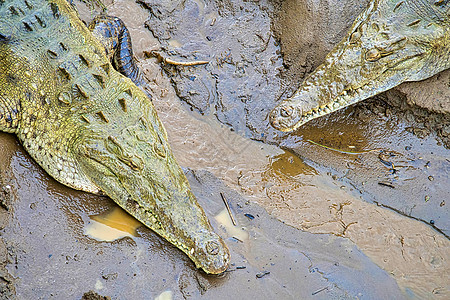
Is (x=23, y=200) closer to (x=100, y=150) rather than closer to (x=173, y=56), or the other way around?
(x=100, y=150)

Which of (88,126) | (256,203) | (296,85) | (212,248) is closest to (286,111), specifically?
(296,85)

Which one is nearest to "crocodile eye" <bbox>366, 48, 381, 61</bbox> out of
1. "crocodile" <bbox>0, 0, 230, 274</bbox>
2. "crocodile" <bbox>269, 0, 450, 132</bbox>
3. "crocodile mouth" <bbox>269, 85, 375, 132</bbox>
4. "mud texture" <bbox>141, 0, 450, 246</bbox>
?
"crocodile" <bbox>269, 0, 450, 132</bbox>

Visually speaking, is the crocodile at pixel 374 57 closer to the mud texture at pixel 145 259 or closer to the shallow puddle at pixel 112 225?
the mud texture at pixel 145 259

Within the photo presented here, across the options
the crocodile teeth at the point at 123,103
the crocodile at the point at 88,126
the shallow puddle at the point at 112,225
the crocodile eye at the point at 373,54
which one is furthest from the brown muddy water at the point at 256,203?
the crocodile teeth at the point at 123,103

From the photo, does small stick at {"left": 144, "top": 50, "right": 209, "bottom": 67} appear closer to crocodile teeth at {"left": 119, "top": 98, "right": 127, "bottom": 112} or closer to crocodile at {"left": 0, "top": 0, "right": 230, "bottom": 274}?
crocodile at {"left": 0, "top": 0, "right": 230, "bottom": 274}

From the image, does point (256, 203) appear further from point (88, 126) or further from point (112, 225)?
point (88, 126)

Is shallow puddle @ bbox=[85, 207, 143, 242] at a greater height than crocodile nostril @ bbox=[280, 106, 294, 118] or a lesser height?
lesser

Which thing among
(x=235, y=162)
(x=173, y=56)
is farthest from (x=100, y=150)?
(x=173, y=56)
